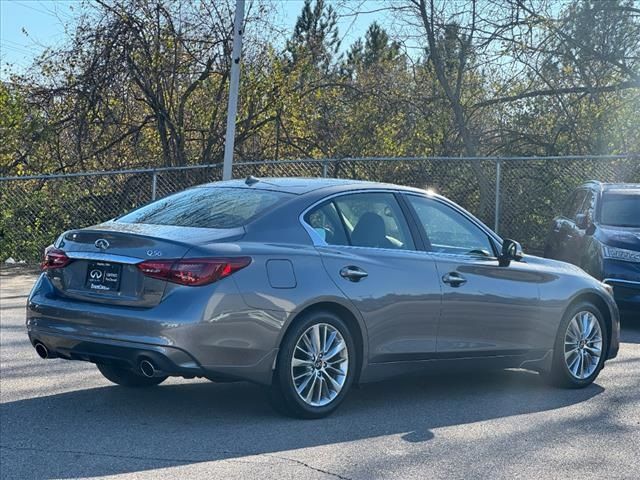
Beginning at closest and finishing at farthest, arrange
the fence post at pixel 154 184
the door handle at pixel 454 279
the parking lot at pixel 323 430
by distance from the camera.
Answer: the parking lot at pixel 323 430
the door handle at pixel 454 279
the fence post at pixel 154 184

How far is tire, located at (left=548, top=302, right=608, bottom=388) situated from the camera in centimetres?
796

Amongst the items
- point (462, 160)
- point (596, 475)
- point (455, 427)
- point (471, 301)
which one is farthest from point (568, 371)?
point (462, 160)

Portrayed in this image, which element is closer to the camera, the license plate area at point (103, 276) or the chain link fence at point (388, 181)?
the license plate area at point (103, 276)

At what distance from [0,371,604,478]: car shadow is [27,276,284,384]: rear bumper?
406 millimetres

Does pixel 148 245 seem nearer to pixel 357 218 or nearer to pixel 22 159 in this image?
pixel 357 218

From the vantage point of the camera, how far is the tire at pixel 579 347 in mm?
7965

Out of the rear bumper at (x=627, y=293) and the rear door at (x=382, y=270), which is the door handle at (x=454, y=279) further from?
the rear bumper at (x=627, y=293)

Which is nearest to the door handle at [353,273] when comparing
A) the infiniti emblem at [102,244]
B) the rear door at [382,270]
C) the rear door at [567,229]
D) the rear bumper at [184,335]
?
the rear door at [382,270]

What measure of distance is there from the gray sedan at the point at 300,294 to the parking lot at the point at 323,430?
291mm

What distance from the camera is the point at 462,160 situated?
17.6m

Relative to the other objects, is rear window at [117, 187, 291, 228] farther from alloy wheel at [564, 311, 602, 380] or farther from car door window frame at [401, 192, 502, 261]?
alloy wheel at [564, 311, 602, 380]

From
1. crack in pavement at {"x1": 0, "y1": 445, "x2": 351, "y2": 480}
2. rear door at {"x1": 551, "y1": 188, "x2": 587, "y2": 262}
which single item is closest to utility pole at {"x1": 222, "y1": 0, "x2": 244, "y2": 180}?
rear door at {"x1": 551, "y1": 188, "x2": 587, "y2": 262}

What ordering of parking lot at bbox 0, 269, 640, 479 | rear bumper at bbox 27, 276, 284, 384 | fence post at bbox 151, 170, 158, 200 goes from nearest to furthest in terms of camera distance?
parking lot at bbox 0, 269, 640, 479
rear bumper at bbox 27, 276, 284, 384
fence post at bbox 151, 170, 158, 200

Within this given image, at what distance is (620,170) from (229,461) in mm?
13183
